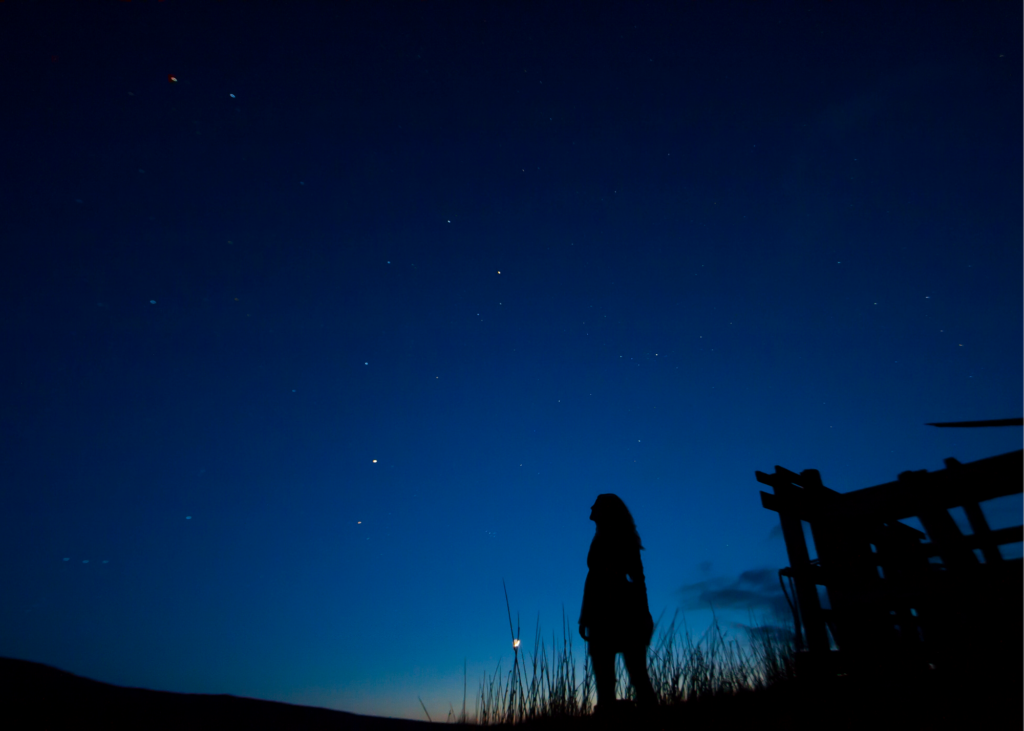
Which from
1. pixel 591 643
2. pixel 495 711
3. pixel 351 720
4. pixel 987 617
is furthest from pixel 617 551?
pixel 351 720

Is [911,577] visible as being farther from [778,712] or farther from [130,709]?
[130,709]

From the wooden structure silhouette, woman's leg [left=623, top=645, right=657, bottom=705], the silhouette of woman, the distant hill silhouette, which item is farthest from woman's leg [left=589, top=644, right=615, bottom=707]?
the distant hill silhouette

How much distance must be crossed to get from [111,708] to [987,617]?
11.8m

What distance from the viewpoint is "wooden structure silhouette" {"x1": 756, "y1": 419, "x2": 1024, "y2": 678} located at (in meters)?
3.79

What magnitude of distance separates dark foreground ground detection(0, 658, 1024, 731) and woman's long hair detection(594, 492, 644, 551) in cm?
124

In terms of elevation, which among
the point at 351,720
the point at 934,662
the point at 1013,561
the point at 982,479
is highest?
the point at 982,479

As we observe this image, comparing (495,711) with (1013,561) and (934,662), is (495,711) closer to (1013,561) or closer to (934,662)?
(934,662)

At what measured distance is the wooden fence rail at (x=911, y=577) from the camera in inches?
149

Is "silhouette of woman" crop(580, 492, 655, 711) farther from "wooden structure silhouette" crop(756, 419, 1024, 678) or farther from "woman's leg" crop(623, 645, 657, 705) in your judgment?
"wooden structure silhouette" crop(756, 419, 1024, 678)

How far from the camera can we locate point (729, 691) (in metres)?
5.55

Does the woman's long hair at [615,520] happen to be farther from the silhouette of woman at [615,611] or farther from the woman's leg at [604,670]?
the woman's leg at [604,670]

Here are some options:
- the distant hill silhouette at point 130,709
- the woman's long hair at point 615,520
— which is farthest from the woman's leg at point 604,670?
the distant hill silhouette at point 130,709

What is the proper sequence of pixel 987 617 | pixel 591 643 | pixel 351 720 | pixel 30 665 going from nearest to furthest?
pixel 987 617 < pixel 591 643 < pixel 351 720 < pixel 30 665

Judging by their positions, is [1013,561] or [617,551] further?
[617,551]
